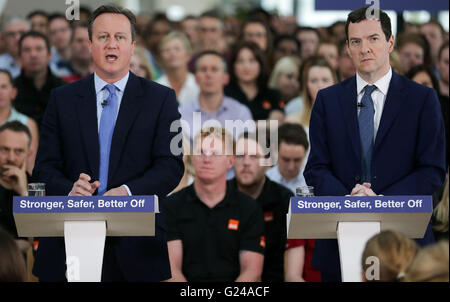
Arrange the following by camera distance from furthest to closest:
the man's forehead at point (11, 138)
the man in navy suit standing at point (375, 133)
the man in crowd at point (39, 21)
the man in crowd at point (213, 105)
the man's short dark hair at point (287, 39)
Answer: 1. the man in crowd at point (39, 21)
2. the man's short dark hair at point (287, 39)
3. the man in crowd at point (213, 105)
4. the man's forehead at point (11, 138)
5. the man in navy suit standing at point (375, 133)

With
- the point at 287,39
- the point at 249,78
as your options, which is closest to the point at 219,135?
the point at 249,78

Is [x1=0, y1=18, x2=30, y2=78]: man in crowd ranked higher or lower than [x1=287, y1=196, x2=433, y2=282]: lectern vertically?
higher

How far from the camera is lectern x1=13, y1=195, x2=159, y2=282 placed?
4.15 metres

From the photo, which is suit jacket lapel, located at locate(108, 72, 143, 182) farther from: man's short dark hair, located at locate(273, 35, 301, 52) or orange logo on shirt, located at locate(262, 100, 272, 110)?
man's short dark hair, located at locate(273, 35, 301, 52)

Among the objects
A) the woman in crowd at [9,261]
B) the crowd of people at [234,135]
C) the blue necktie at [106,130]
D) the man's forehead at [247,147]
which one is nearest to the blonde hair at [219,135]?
the crowd of people at [234,135]

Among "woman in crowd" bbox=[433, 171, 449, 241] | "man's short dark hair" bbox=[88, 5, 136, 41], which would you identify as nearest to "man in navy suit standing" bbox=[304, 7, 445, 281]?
"man's short dark hair" bbox=[88, 5, 136, 41]

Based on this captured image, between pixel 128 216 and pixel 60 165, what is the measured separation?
0.70 m

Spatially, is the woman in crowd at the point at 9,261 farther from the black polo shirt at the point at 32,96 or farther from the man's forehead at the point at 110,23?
the black polo shirt at the point at 32,96

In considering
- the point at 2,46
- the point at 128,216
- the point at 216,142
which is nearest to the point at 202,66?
the point at 216,142

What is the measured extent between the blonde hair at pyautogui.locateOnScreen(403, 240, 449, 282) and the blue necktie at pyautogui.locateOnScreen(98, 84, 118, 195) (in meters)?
1.96

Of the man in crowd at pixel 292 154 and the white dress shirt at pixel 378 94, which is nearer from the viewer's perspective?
the white dress shirt at pixel 378 94

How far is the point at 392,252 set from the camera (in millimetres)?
3314

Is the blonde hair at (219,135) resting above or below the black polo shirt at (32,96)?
below

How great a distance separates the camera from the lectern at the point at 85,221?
4148mm
